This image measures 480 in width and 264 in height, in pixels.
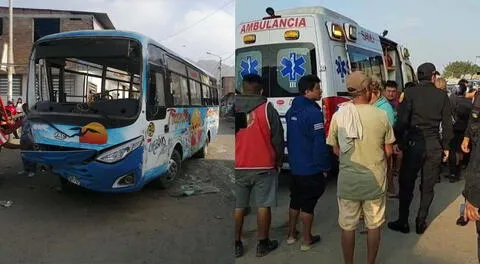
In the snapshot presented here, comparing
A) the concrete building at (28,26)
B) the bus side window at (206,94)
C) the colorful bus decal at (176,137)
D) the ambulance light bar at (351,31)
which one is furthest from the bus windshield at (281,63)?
the bus side window at (206,94)

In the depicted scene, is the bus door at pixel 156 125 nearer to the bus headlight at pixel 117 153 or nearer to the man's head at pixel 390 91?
the bus headlight at pixel 117 153

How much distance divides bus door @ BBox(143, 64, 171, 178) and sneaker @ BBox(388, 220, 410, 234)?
2847mm

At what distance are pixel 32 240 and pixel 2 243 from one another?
265mm

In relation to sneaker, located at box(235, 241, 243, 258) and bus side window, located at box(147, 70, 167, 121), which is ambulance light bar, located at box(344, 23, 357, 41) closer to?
bus side window, located at box(147, 70, 167, 121)

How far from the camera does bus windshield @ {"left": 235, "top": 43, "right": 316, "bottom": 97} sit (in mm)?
6116

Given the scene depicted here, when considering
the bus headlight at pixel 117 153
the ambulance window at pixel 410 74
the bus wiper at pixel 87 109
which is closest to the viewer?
the bus headlight at pixel 117 153

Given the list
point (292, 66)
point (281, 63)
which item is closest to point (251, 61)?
point (281, 63)

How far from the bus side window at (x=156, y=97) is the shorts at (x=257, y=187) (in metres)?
2.05

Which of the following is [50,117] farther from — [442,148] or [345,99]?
[442,148]

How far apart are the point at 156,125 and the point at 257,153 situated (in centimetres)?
236

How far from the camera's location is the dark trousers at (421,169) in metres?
4.76

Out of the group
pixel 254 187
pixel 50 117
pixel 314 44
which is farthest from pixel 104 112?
pixel 314 44

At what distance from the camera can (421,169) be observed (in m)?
4.82

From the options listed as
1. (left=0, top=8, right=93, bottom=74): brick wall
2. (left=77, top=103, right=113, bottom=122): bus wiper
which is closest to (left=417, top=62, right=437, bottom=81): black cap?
(left=77, top=103, right=113, bottom=122): bus wiper
